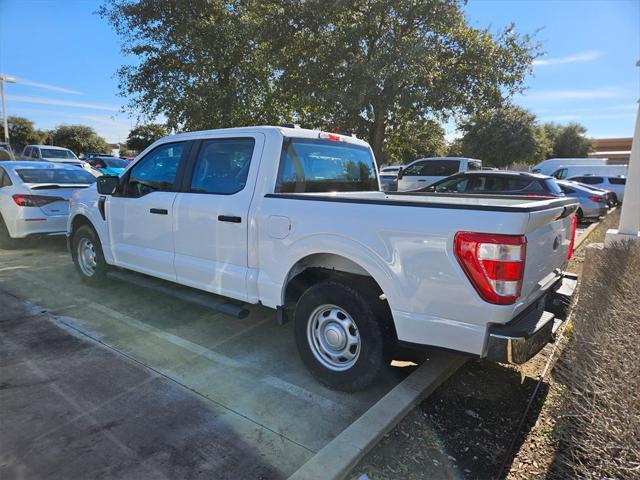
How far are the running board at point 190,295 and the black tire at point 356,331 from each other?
2.17 feet

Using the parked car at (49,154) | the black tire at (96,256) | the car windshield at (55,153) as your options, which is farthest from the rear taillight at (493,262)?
the car windshield at (55,153)

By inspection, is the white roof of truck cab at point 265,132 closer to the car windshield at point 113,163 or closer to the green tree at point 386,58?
the green tree at point 386,58

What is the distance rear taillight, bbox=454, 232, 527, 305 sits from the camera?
97.7 inches

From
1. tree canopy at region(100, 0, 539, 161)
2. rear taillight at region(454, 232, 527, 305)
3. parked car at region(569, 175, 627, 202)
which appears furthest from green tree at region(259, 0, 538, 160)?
parked car at region(569, 175, 627, 202)

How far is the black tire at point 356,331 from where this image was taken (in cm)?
310

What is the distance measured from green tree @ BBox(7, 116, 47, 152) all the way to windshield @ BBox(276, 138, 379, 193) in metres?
60.1

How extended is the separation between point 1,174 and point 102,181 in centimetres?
477

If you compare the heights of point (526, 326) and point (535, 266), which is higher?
point (535, 266)

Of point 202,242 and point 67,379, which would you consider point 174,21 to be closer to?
point 202,242

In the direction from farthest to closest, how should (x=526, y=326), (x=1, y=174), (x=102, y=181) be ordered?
(x=1, y=174)
(x=102, y=181)
(x=526, y=326)

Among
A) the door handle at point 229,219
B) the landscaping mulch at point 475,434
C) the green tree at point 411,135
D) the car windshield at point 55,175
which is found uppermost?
the green tree at point 411,135

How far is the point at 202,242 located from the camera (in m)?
4.11

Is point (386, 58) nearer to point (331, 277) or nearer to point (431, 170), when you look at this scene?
point (431, 170)

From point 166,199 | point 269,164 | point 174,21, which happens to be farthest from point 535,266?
point 174,21
